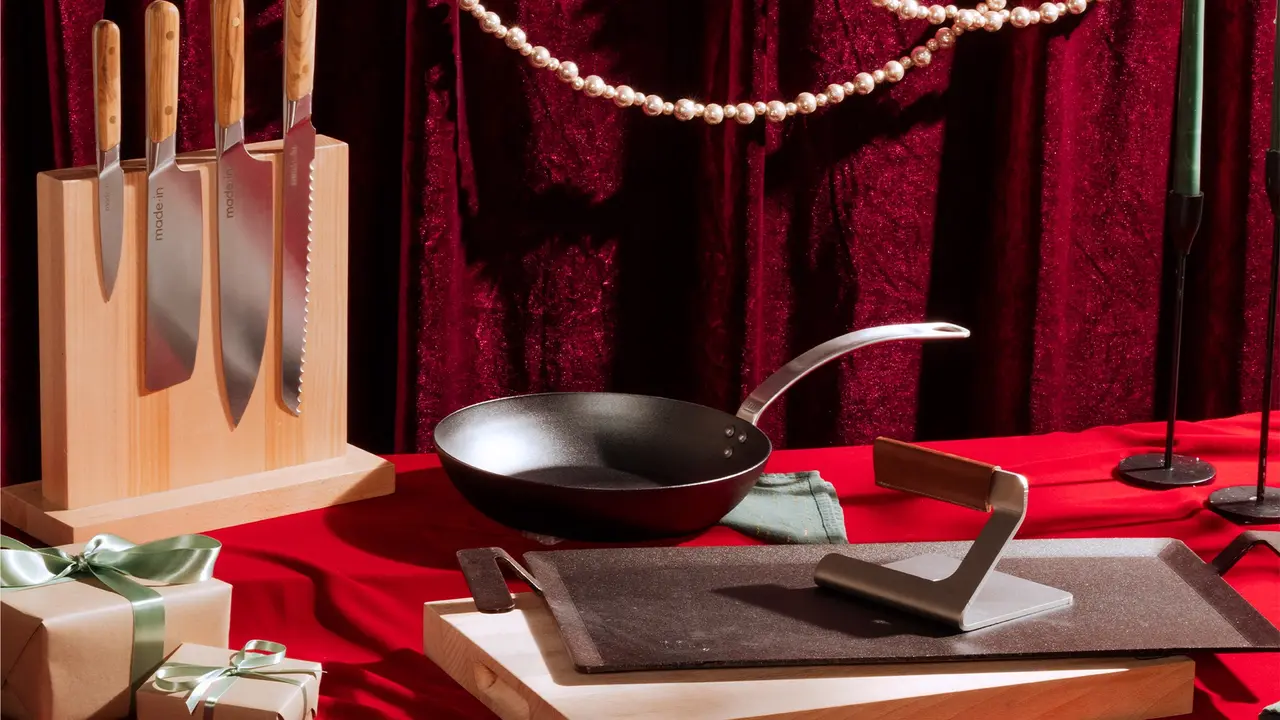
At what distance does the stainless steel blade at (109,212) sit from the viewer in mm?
1016

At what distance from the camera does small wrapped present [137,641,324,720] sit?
0.77 meters

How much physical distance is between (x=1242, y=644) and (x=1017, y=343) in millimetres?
830

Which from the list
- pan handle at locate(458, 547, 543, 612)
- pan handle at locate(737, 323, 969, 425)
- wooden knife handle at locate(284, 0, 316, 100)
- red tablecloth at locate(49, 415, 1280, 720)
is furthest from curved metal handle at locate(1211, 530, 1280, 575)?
wooden knife handle at locate(284, 0, 316, 100)

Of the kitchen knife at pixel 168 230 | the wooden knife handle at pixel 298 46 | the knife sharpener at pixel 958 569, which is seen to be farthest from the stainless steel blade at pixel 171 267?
the knife sharpener at pixel 958 569

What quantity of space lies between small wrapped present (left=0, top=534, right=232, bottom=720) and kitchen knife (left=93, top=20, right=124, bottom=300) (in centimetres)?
24

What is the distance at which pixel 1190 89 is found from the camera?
46.5 inches

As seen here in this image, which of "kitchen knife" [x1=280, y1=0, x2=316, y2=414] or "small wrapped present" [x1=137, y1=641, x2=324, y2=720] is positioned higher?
"kitchen knife" [x1=280, y1=0, x2=316, y2=414]

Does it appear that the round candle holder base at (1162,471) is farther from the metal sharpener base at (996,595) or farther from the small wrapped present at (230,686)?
the small wrapped present at (230,686)

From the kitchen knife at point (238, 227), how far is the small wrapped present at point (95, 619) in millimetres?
261

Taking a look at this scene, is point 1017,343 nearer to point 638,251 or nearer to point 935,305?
point 935,305

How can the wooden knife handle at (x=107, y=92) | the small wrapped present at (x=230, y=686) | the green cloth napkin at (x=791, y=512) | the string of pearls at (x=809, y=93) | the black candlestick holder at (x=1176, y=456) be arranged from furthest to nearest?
1. the string of pearls at (x=809, y=93)
2. the black candlestick holder at (x=1176, y=456)
3. the green cloth napkin at (x=791, y=512)
4. the wooden knife handle at (x=107, y=92)
5. the small wrapped present at (x=230, y=686)

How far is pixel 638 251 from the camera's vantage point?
1.58 m

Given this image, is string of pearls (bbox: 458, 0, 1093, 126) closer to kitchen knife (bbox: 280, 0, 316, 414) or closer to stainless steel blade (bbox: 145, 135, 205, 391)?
kitchen knife (bbox: 280, 0, 316, 414)

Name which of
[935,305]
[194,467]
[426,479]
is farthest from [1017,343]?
[194,467]
